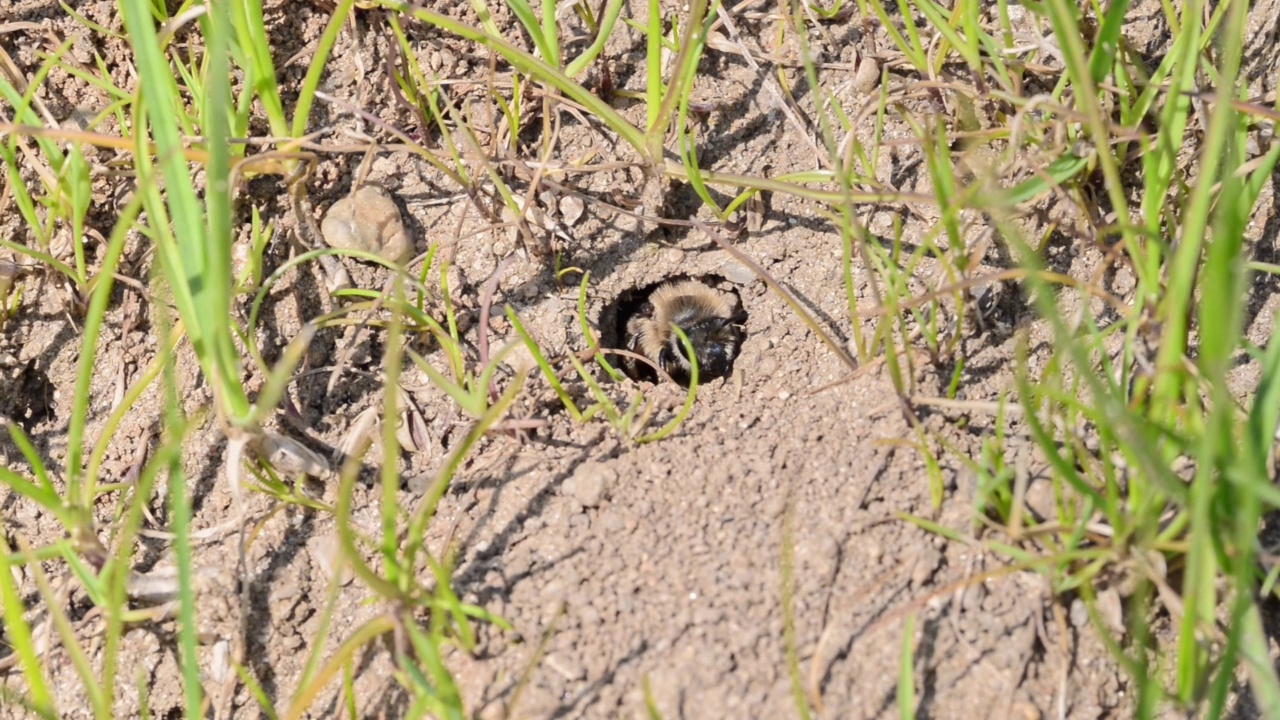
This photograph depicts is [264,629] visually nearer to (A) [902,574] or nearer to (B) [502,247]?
(B) [502,247]

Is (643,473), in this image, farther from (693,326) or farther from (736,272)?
(693,326)

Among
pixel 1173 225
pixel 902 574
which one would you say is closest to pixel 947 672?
pixel 902 574

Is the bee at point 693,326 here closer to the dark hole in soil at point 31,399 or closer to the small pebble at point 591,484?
the small pebble at point 591,484

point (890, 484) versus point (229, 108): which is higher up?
point (229, 108)

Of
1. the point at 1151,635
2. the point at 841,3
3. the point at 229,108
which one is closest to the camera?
the point at 1151,635

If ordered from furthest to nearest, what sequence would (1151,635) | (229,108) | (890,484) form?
(229,108) → (890,484) → (1151,635)

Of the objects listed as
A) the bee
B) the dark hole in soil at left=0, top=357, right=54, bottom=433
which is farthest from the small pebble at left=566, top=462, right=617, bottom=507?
the dark hole in soil at left=0, top=357, right=54, bottom=433

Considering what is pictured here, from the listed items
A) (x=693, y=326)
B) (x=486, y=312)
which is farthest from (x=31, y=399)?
(x=693, y=326)
